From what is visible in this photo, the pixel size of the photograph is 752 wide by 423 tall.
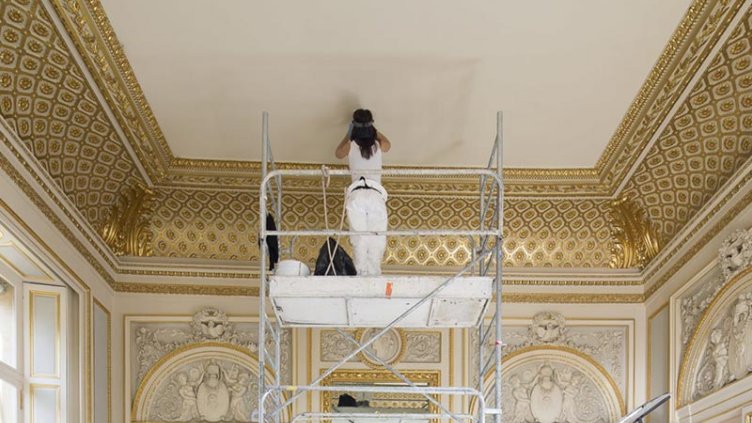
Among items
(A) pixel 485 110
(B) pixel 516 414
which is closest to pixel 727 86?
(A) pixel 485 110

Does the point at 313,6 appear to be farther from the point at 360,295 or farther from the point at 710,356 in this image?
the point at 710,356

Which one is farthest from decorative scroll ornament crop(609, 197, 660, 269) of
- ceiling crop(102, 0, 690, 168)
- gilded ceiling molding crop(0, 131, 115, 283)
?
gilded ceiling molding crop(0, 131, 115, 283)

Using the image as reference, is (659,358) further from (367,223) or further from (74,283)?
(74,283)

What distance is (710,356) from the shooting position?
23.2 feet

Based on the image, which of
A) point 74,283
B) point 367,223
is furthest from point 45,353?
point 367,223

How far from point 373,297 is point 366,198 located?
551 mm

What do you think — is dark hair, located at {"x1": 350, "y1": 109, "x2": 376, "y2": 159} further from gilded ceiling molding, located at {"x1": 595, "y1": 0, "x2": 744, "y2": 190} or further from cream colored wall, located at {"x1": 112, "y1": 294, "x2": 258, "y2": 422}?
cream colored wall, located at {"x1": 112, "y1": 294, "x2": 258, "y2": 422}

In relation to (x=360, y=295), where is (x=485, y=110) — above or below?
above

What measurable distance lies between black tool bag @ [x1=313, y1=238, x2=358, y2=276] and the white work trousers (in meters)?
0.06

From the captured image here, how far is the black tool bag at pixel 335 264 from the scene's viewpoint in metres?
6.20

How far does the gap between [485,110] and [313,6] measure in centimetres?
170

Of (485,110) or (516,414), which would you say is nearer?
(485,110)

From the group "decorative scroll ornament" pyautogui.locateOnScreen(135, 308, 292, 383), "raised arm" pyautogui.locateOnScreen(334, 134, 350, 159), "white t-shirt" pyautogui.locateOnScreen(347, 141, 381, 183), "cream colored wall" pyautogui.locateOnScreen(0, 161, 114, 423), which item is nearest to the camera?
"cream colored wall" pyautogui.locateOnScreen(0, 161, 114, 423)

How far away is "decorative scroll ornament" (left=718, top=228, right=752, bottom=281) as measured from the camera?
6450mm
